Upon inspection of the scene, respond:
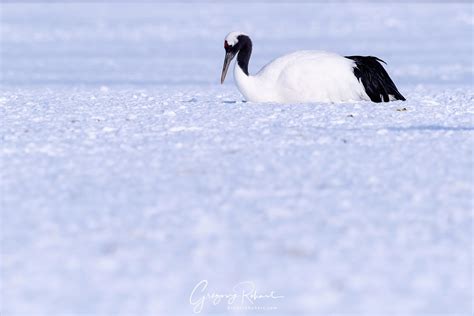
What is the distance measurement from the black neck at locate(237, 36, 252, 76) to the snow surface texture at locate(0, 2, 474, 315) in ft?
1.67

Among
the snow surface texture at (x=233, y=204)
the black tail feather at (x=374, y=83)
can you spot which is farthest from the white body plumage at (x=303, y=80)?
the snow surface texture at (x=233, y=204)

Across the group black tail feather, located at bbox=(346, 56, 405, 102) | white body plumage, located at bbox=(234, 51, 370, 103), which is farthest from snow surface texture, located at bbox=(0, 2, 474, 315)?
black tail feather, located at bbox=(346, 56, 405, 102)

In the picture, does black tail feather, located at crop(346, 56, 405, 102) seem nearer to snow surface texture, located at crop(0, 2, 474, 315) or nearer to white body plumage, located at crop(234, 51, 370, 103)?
white body plumage, located at crop(234, 51, 370, 103)

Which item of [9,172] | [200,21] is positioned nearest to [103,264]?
[9,172]

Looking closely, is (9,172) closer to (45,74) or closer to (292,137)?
(292,137)

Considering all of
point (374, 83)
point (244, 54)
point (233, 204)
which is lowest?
point (233, 204)

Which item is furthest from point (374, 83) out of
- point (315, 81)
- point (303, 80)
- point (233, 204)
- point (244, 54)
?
point (233, 204)

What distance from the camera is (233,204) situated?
19.0ft

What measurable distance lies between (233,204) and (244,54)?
5551 mm

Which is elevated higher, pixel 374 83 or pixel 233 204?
pixel 374 83

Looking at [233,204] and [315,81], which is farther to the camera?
[315,81]

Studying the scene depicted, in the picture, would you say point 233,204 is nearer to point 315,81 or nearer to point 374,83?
point 315,81

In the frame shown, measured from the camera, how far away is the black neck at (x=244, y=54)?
11031mm

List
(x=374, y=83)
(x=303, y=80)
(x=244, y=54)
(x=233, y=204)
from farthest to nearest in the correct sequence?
(x=244, y=54) → (x=374, y=83) → (x=303, y=80) → (x=233, y=204)
